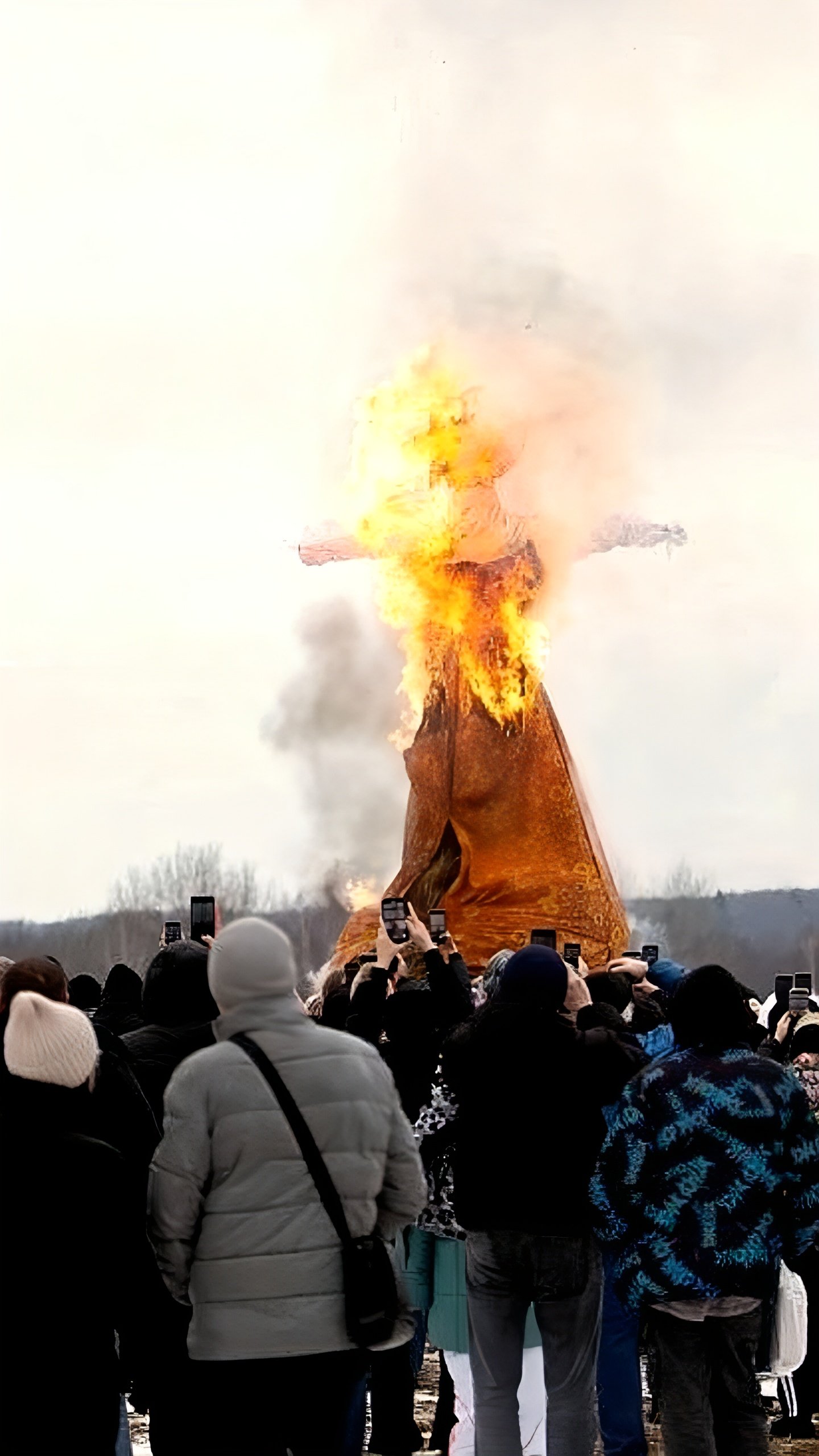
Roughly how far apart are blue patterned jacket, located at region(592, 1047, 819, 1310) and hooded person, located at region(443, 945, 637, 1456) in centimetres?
35

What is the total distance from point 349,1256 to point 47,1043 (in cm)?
109

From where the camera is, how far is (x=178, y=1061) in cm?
719

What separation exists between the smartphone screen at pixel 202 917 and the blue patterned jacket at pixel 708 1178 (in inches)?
145

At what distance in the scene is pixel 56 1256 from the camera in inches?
226

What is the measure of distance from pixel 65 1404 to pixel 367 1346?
90cm

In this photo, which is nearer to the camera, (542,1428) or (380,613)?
(542,1428)

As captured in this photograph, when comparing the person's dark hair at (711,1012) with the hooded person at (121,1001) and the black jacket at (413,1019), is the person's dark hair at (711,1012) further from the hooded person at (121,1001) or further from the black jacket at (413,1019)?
the hooded person at (121,1001)

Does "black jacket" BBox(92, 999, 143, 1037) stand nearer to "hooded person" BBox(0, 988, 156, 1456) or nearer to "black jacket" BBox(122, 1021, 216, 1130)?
"black jacket" BBox(122, 1021, 216, 1130)

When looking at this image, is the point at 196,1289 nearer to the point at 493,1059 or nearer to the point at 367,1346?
the point at 367,1346

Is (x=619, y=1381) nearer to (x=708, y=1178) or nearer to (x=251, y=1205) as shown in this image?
(x=708, y=1178)

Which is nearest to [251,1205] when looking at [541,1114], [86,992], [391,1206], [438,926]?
[391,1206]

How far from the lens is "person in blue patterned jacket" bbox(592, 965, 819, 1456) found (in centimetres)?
726

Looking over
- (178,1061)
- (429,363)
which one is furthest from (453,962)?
(429,363)

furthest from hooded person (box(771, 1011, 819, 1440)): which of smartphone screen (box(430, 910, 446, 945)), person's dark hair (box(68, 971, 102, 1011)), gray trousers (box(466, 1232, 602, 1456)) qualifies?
person's dark hair (box(68, 971, 102, 1011))
